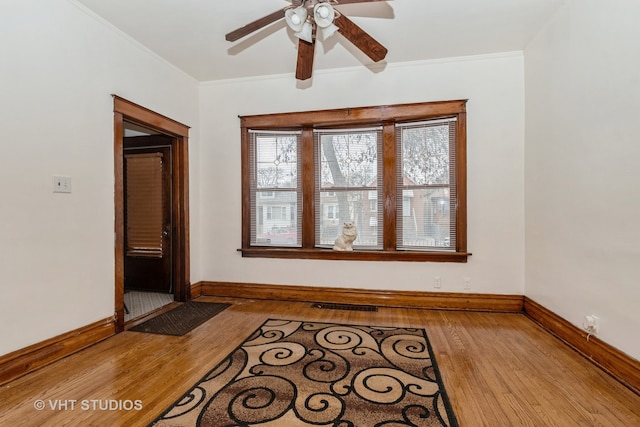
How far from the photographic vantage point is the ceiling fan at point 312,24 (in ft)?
6.75

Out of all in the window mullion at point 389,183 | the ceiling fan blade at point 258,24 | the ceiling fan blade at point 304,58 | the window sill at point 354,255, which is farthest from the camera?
the window mullion at point 389,183

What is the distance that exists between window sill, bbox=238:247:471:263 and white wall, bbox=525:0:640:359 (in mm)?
854

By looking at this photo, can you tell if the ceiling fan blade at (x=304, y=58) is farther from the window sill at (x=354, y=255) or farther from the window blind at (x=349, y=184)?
the window sill at (x=354, y=255)

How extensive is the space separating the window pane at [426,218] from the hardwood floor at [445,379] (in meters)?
0.93

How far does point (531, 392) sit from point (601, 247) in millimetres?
1148

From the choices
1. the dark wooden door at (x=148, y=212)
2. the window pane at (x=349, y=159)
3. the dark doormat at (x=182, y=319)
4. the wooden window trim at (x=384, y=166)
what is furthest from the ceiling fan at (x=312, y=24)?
the dark doormat at (x=182, y=319)

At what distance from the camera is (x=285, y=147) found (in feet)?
13.1

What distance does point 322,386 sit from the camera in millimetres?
1970

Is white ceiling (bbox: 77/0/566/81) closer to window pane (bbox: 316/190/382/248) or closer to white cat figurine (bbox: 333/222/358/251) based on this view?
window pane (bbox: 316/190/382/248)

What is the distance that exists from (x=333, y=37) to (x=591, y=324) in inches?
130

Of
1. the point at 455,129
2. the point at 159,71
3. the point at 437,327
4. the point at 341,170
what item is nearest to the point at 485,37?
the point at 455,129

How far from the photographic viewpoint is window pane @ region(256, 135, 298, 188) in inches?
157

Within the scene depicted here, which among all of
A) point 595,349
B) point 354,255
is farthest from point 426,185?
point 595,349

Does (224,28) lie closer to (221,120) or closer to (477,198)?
(221,120)
